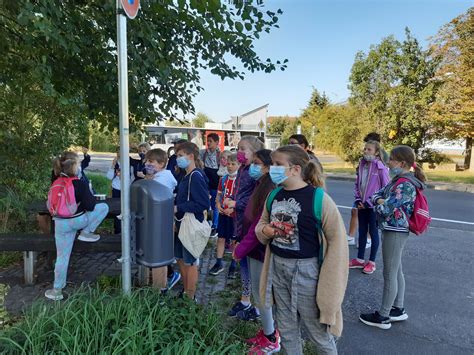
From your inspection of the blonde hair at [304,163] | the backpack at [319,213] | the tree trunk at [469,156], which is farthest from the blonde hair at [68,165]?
the tree trunk at [469,156]

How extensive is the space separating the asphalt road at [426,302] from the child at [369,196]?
0.57 feet

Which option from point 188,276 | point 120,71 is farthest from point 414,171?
point 120,71

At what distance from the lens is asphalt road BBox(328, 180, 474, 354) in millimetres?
3309

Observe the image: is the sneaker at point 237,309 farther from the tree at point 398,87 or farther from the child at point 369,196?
the tree at point 398,87

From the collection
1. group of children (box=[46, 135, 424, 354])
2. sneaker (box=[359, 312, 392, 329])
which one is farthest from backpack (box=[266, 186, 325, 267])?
sneaker (box=[359, 312, 392, 329])

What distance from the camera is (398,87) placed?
1845 cm

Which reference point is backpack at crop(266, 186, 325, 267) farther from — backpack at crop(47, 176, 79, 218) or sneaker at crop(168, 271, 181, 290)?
backpack at crop(47, 176, 79, 218)

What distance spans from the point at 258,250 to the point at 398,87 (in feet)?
59.5

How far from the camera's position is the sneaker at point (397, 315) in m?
3.68

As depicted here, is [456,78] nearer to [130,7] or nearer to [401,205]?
[401,205]

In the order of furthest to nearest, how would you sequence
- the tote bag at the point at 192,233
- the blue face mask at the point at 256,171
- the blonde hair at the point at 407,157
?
the tote bag at the point at 192,233
the blonde hair at the point at 407,157
the blue face mask at the point at 256,171

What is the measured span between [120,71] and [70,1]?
1854mm

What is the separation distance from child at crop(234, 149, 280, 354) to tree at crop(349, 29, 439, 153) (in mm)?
17502

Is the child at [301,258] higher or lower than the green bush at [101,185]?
higher
